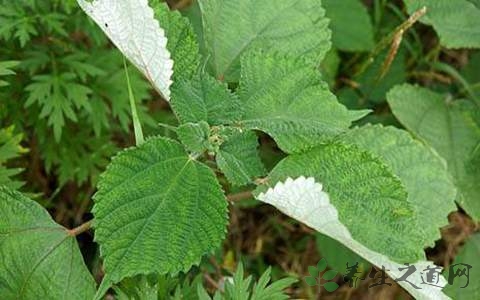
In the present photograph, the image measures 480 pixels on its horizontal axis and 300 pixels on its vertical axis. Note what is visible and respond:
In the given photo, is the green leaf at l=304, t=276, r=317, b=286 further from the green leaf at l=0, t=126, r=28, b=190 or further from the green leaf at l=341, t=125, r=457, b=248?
the green leaf at l=0, t=126, r=28, b=190

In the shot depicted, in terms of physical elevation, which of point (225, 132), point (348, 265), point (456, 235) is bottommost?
point (456, 235)

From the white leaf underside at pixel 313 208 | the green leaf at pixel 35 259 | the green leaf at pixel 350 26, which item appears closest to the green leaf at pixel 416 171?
the white leaf underside at pixel 313 208

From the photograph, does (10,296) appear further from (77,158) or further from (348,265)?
(348,265)

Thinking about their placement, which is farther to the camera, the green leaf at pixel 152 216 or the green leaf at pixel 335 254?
the green leaf at pixel 335 254

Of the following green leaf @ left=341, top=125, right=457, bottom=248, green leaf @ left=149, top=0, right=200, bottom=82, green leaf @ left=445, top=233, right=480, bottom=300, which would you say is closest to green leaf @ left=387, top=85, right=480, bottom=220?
green leaf @ left=445, top=233, right=480, bottom=300

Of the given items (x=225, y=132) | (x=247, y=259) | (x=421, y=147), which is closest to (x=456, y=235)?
(x=247, y=259)

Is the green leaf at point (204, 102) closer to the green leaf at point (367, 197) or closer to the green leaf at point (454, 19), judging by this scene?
the green leaf at point (367, 197)
